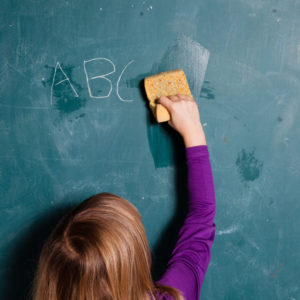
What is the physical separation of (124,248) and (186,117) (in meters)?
0.33

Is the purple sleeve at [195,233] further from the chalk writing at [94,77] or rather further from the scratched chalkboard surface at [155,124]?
the chalk writing at [94,77]

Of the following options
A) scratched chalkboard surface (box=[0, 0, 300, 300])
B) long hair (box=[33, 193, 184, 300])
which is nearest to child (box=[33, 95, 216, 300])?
long hair (box=[33, 193, 184, 300])

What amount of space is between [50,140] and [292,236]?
714mm

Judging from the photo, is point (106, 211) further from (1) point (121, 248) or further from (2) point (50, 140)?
(2) point (50, 140)

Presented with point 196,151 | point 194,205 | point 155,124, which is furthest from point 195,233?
point 155,124

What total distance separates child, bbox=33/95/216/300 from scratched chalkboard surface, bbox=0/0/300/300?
11 centimetres

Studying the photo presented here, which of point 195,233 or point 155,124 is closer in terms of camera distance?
point 195,233

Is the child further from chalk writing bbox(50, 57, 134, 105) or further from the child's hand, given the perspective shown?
chalk writing bbox(50, 57, 134, 105)

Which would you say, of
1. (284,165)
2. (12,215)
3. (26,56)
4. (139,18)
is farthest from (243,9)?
(12,215)

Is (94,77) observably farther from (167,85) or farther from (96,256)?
(96,256)

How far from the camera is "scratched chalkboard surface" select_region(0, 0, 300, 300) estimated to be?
2.60ft

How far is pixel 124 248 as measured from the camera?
0.60m

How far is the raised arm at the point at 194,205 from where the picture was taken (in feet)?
2.29

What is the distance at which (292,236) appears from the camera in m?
0.87
